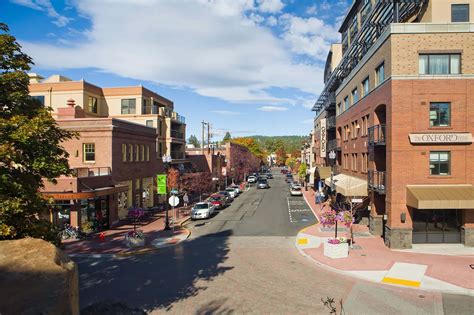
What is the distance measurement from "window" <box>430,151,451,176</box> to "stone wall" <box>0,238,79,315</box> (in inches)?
807

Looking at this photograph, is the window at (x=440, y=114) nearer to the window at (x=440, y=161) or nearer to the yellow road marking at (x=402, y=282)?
the window at (x=440, y=161)

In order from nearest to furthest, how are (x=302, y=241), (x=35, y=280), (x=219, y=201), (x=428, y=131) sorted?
(x=35, y=280) < (x=428, y=131) < (x=302, y=241) < (x=219, y=201)

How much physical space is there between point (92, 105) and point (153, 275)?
1347 inches

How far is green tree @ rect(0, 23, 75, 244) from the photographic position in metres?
10.3

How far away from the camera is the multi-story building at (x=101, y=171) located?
26.5 metres

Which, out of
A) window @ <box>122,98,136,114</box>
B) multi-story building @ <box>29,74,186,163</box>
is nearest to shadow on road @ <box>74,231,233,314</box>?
multi-story building @ <box>29,74,186,163</box>

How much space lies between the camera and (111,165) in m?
31.5

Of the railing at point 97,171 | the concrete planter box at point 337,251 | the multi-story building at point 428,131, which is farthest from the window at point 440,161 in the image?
the railing at point 97,171

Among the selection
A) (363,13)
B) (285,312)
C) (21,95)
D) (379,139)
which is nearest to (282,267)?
(285,312)

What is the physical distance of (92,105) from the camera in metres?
46.1

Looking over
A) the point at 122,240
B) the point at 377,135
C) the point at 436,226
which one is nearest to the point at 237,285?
the point at 122,240

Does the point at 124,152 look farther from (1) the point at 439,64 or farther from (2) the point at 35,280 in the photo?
(2) the point at 35,280

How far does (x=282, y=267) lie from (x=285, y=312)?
561 cm

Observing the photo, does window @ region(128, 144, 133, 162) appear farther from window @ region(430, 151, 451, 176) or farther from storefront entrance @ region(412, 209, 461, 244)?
window @ region(430, 151, 451, 176)
